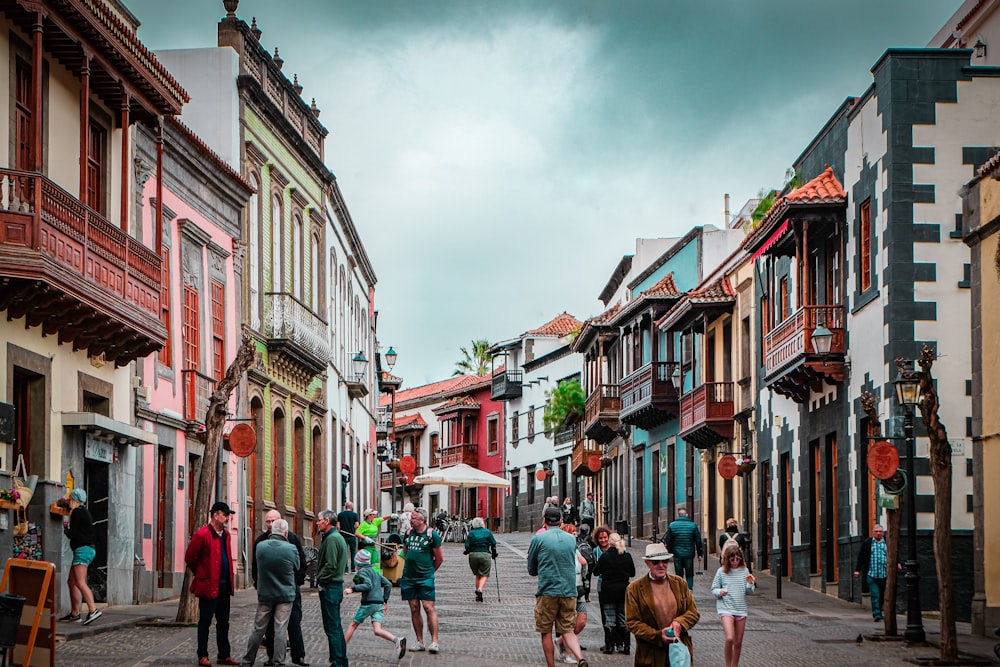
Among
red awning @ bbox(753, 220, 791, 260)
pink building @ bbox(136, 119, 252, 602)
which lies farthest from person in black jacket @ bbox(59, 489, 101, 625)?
red awning @ bbox(753, 220, 791, 260)

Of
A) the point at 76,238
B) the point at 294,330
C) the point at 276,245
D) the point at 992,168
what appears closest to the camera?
the point at 76,238

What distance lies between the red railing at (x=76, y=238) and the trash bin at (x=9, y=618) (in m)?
5.12

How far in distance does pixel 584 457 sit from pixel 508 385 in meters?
15.2

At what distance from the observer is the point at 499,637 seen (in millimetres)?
20125

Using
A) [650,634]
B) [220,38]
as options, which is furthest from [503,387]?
[650,634]

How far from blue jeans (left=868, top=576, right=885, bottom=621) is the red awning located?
7664 millimetres

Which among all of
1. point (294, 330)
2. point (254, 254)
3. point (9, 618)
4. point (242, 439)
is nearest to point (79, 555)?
point (242, 439)

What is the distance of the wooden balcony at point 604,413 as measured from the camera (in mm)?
51375

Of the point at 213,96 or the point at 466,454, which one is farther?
the point at 466,454

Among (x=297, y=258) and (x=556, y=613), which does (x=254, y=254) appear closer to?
(x=297, y=258)

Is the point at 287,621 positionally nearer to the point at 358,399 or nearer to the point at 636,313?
the point at 636,313

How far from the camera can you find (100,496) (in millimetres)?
22453

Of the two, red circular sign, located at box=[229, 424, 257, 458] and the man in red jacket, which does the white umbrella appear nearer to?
red circular sign, located at box=[229, 424, 257, 458]

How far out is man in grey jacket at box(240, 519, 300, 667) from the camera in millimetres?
15688
